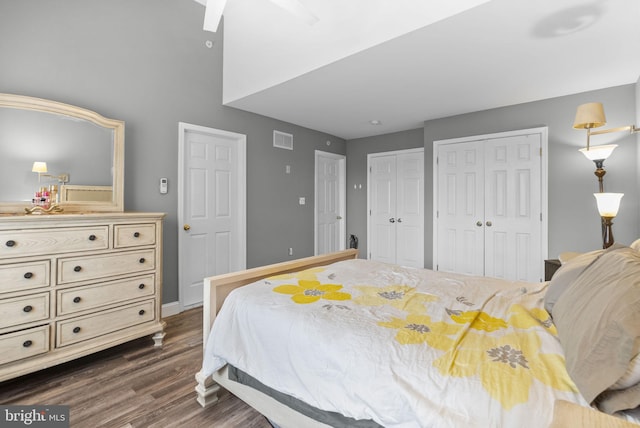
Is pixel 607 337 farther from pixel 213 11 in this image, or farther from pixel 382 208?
pixel 382 208

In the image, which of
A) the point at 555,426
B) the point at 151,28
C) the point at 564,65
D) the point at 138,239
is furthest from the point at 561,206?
the point at 151,28

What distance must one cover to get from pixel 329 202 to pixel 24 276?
410 centimetres

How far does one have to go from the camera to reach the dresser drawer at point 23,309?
182 cm

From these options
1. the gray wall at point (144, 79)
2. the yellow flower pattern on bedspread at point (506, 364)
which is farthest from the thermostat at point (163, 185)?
the yellow flower pattern on bedspread at point (506, 364)

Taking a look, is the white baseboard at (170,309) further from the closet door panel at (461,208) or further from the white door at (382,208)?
the closet door panel at (461,208)

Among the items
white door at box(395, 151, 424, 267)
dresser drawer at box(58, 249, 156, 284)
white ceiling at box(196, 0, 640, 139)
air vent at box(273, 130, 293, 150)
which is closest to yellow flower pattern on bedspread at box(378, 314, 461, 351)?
white ceiling at box(196, 0, 640, 139)

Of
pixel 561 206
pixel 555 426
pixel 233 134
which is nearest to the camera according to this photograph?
pixel 555 426

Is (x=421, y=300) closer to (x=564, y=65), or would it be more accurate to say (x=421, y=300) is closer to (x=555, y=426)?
(x=555, y=426)

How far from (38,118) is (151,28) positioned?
4.69 feet

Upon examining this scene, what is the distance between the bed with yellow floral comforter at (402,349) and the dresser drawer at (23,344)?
119 cm

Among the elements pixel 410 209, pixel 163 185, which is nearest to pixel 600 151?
pixel 410 209

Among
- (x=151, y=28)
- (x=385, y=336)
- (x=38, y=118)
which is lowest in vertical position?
(x=385, y=336)

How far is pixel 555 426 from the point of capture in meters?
0.64

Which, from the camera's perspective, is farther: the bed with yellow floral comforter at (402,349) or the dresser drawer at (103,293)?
the dresser drawer at (103,293)
